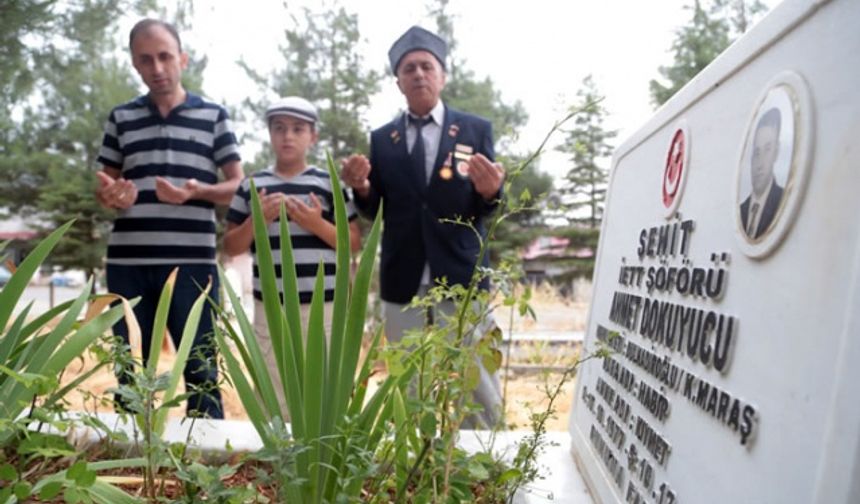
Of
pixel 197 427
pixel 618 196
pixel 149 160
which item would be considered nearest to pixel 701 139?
pixel 618 196

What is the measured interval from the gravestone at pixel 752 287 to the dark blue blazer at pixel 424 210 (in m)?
1.03

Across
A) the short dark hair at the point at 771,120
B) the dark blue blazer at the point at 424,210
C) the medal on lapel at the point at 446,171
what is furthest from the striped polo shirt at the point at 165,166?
the short dark hair at the point at 771,120

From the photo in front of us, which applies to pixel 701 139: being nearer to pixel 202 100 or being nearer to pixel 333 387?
pixel 333 387

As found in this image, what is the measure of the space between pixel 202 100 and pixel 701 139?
6.16ft

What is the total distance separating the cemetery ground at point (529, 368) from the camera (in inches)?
47.4

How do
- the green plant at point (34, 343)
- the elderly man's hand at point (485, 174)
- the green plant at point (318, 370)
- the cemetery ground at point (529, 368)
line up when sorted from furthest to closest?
the elderly man's hand at point (485, 174)
the cemetery ground at point (529, 368)
the green plant at point (34, 343)
the green plant at point (318, 370)

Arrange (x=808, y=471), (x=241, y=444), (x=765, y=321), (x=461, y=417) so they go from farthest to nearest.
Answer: (x=241, y=444), (x=461, y=417), (x=765, y=321), (x=808, y=471)

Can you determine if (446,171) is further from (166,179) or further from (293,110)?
(166,179)

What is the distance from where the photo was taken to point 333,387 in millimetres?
959

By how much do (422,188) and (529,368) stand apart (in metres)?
3.33

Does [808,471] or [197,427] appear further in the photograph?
[197,427]

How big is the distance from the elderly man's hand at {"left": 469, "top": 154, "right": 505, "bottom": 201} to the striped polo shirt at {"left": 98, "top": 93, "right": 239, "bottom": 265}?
911 millimetres

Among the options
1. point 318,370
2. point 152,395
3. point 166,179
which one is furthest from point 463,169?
point 152,395

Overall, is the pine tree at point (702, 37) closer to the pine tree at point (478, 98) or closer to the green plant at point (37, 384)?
the pine tree at point (478, 98)
